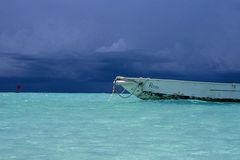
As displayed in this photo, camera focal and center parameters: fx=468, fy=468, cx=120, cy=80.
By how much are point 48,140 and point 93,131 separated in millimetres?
2369

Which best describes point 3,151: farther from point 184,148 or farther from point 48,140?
point 184,148

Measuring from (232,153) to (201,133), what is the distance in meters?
3.65

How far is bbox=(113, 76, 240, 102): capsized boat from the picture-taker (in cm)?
3116

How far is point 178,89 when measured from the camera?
3125 centimetres

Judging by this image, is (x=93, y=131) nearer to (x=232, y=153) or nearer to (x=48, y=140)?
(x=48, y=140)

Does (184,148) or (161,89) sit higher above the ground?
(161,89)

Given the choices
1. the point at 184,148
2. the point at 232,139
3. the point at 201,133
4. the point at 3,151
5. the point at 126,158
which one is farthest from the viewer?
the point at 201,133

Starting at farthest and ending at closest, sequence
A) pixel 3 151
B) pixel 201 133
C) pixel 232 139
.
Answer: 1. pixel 201 133
2. pixel 232 139
3. pixel 3 151

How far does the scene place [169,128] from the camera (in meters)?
14.2

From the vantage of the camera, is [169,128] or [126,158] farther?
[169,128]

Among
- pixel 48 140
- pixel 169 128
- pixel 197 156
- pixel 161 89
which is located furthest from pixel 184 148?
pixel 161 89

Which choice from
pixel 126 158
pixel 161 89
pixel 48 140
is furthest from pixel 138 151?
pixel 161 89

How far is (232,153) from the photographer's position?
362 inches

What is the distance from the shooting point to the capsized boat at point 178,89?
1227 inches
